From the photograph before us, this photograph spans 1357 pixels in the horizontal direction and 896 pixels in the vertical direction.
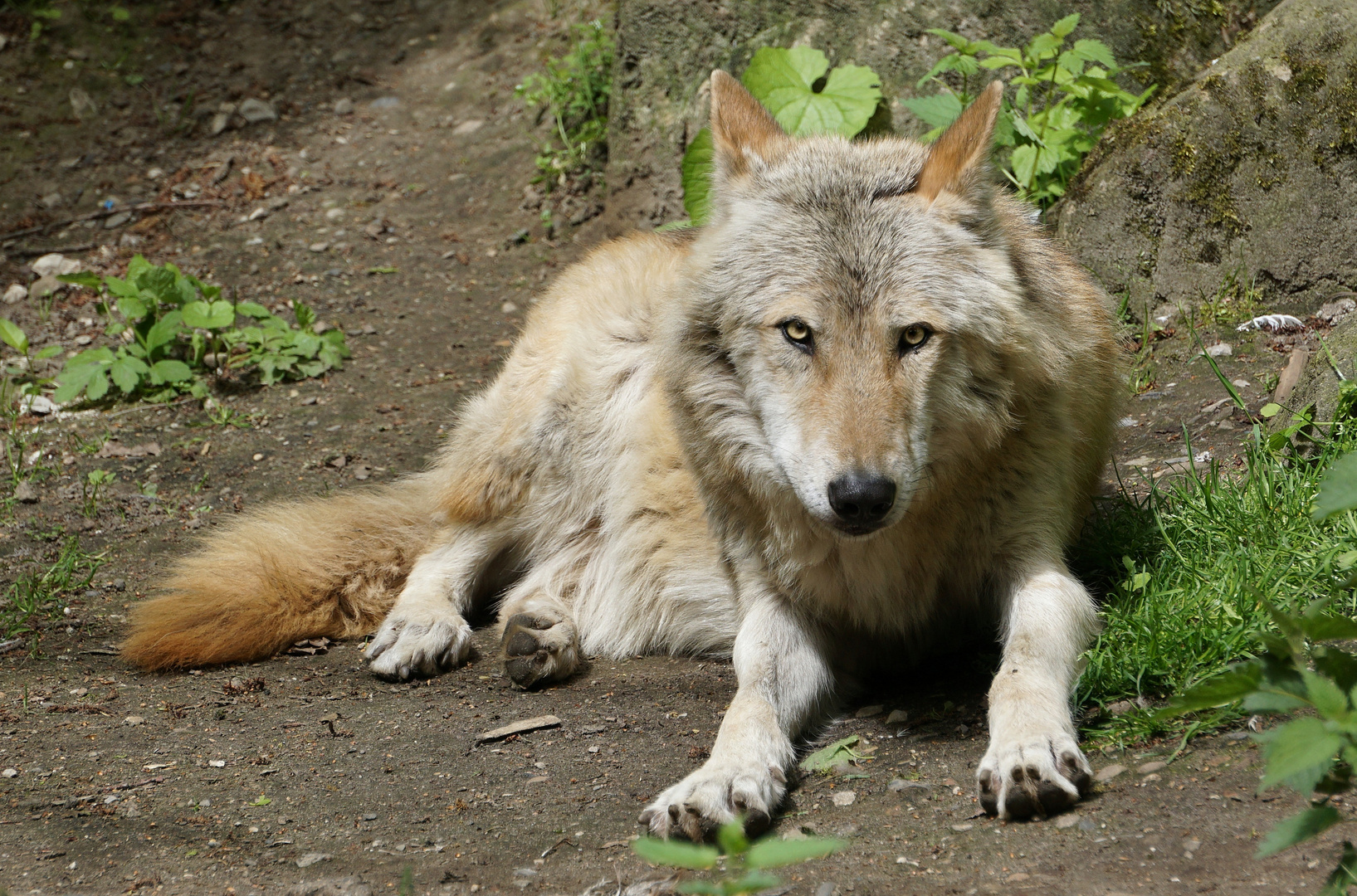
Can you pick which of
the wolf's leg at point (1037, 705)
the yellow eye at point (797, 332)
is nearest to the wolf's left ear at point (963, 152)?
the yellow eye at point (797, 332)

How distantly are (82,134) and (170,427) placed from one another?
4.11m

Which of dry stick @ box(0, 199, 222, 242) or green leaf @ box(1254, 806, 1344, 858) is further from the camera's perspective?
dry stick @ box(0, 199, 222, 242)

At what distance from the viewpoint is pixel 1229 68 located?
4.66 meters

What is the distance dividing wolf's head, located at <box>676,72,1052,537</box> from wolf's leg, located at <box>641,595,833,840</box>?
50 centimetres

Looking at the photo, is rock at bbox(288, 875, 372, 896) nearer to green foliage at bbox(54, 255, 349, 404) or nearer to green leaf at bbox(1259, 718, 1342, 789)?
green leaf at bbox(1259, 718, 1342, 789)

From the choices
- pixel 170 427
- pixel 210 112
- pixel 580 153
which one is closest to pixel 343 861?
pixel 170 427

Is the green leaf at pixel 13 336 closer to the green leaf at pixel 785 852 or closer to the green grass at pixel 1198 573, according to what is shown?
the green grass at pixel 1198 573

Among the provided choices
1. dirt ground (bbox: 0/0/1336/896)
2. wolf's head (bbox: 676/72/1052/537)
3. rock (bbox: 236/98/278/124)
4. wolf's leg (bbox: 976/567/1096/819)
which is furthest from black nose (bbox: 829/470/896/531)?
rock (bbox: 236/98/278/124)

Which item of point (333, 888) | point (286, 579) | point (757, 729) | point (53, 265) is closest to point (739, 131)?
point (757, 729)

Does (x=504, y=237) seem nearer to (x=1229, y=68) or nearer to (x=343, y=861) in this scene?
(x=1229, y=68)

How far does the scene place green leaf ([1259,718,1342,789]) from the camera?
155 cm

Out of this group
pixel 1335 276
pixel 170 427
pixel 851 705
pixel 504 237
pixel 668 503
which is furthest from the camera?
pixel 504 237

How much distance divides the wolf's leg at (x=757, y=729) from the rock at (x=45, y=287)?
5.63m

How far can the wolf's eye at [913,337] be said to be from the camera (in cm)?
289
